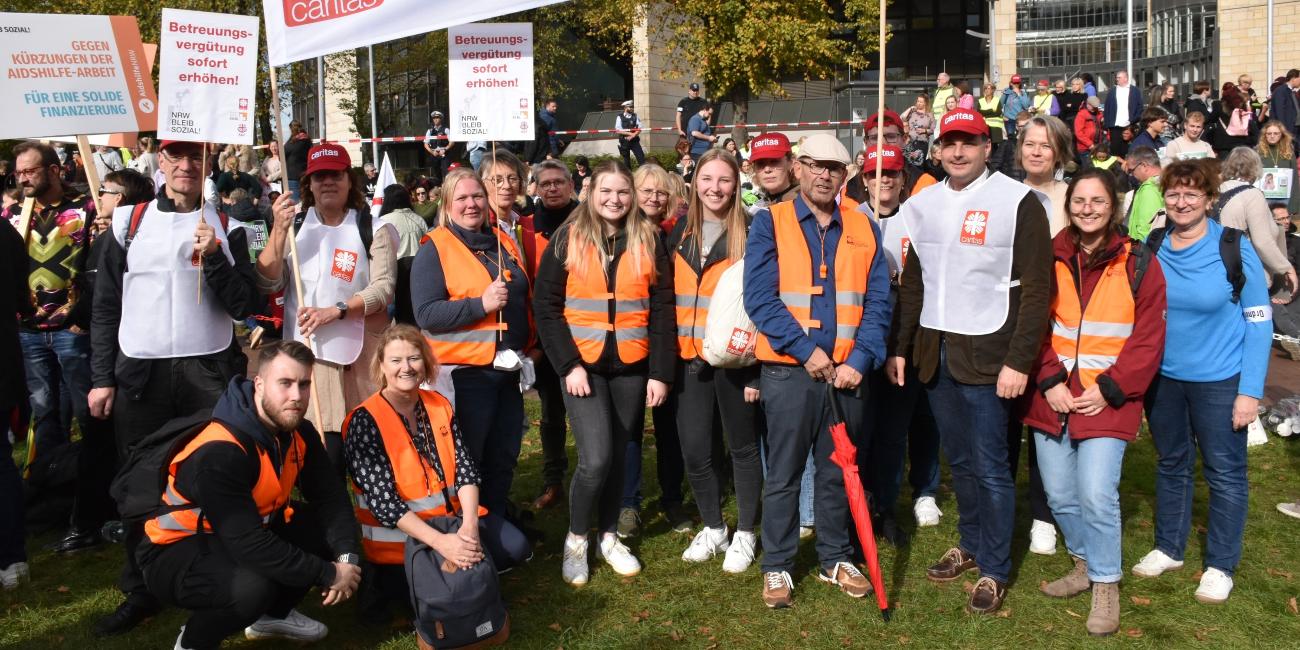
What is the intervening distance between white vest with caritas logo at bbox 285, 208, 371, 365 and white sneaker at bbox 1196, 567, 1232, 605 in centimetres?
419

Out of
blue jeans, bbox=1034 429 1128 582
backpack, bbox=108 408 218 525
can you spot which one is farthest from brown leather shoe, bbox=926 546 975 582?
backpack, bbox=108 408 218 525

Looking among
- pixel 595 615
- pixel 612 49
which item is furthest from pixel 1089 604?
pixel 612 49

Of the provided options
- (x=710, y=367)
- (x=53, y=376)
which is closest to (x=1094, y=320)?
(x=710, y=367)

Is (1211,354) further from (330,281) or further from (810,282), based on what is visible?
(330,281)

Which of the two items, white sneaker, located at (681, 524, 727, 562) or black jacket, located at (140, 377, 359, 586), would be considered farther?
white sneaker, located at (681, 524, 727, 562)

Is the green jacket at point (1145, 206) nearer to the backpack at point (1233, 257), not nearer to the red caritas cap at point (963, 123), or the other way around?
the backpack at point (1233, 257)

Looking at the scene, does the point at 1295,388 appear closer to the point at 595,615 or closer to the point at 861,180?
the point at 861,180

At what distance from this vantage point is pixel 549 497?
6758mm

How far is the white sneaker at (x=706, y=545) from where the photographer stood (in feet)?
18.6

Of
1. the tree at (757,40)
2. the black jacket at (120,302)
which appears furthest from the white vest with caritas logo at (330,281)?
the tree at (757,40)

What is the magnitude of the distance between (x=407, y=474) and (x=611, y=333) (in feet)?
3.76

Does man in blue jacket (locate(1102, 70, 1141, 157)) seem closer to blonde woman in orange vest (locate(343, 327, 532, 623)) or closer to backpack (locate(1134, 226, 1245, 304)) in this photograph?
backpack (locate(1134, 226, 1245, 304))

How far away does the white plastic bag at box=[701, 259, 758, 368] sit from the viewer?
198 inches

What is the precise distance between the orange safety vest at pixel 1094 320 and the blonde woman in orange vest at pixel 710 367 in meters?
1.39
